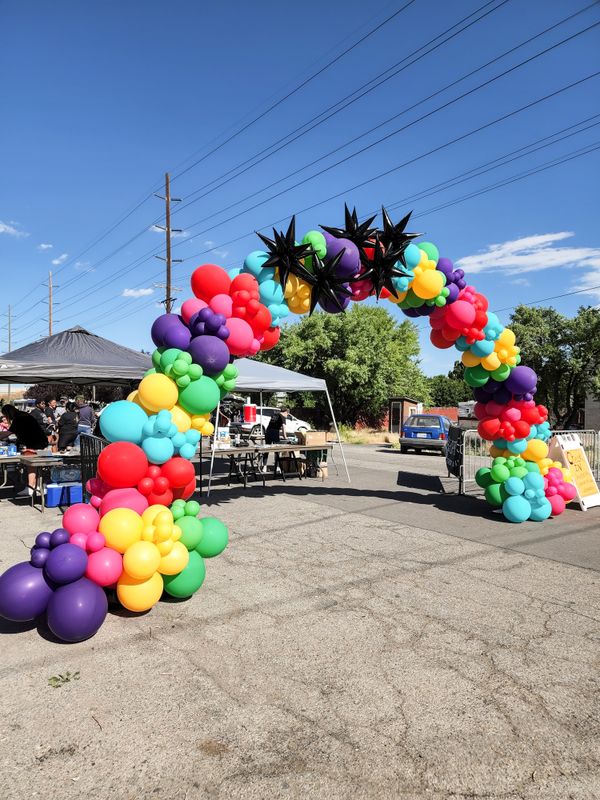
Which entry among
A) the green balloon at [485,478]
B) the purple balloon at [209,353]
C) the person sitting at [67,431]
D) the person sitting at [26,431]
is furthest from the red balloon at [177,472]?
the person sitting at [67,431]

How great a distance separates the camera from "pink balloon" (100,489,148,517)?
15.5 feet

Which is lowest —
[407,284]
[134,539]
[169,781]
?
[169,781]

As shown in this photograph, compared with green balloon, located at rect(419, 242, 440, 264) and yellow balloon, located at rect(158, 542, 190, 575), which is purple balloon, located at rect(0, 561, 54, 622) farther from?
green balloon, located at rect(419, 242, 440, 264)

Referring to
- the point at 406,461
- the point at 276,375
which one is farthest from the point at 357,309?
the point at 276,375

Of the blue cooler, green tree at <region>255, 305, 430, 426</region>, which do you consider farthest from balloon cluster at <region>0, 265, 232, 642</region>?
green tree at <region>255, 305, 430, 426</region>

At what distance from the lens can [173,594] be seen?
16.0ft

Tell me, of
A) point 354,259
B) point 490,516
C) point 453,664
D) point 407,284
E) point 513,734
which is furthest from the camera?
point 490,516

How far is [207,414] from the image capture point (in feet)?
18.4

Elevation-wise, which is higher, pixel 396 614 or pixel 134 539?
pixel 134 539

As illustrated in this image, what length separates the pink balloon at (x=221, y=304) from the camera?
5742 millimetres

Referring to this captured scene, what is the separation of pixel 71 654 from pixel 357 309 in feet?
108

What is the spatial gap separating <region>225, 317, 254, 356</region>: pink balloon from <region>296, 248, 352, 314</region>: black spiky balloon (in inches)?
45.1

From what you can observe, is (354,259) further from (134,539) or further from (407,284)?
(134,539)

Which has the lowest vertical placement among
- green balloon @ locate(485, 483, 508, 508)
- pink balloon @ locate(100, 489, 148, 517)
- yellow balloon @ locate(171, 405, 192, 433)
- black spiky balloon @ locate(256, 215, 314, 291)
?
green balloon @ locate(485, 483, 508, 508)
